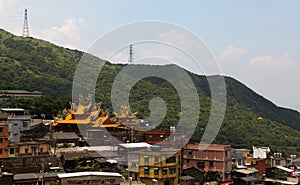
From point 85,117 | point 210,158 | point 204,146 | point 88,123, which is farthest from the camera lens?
point 85,117

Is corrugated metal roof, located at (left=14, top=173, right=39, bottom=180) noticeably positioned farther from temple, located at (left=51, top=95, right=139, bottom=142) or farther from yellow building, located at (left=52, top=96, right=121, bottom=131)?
yellow building, located at (left=52, top=96, right=121, bottom=131)

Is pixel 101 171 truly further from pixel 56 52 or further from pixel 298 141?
pixel 56 52

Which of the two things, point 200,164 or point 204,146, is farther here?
point 204,146

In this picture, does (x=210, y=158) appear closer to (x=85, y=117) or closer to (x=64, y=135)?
(x=64, y=135)

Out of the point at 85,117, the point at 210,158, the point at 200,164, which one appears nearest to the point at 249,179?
the point at 210,158

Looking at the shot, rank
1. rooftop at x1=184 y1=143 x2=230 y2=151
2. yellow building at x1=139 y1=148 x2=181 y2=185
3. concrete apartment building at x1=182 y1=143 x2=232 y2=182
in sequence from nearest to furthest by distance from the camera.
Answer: yellow building at x1=139 y1=148 x2=181 y2=185 < concrete apartment building at x1=182 y1=143 x2=232 y2=182 < rooftop at x1=184 y1=143 x2=230 y2=151

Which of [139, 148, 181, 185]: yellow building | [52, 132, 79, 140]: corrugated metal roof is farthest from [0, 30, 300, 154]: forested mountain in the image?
[139, 148, 181, 185]: yellow building
